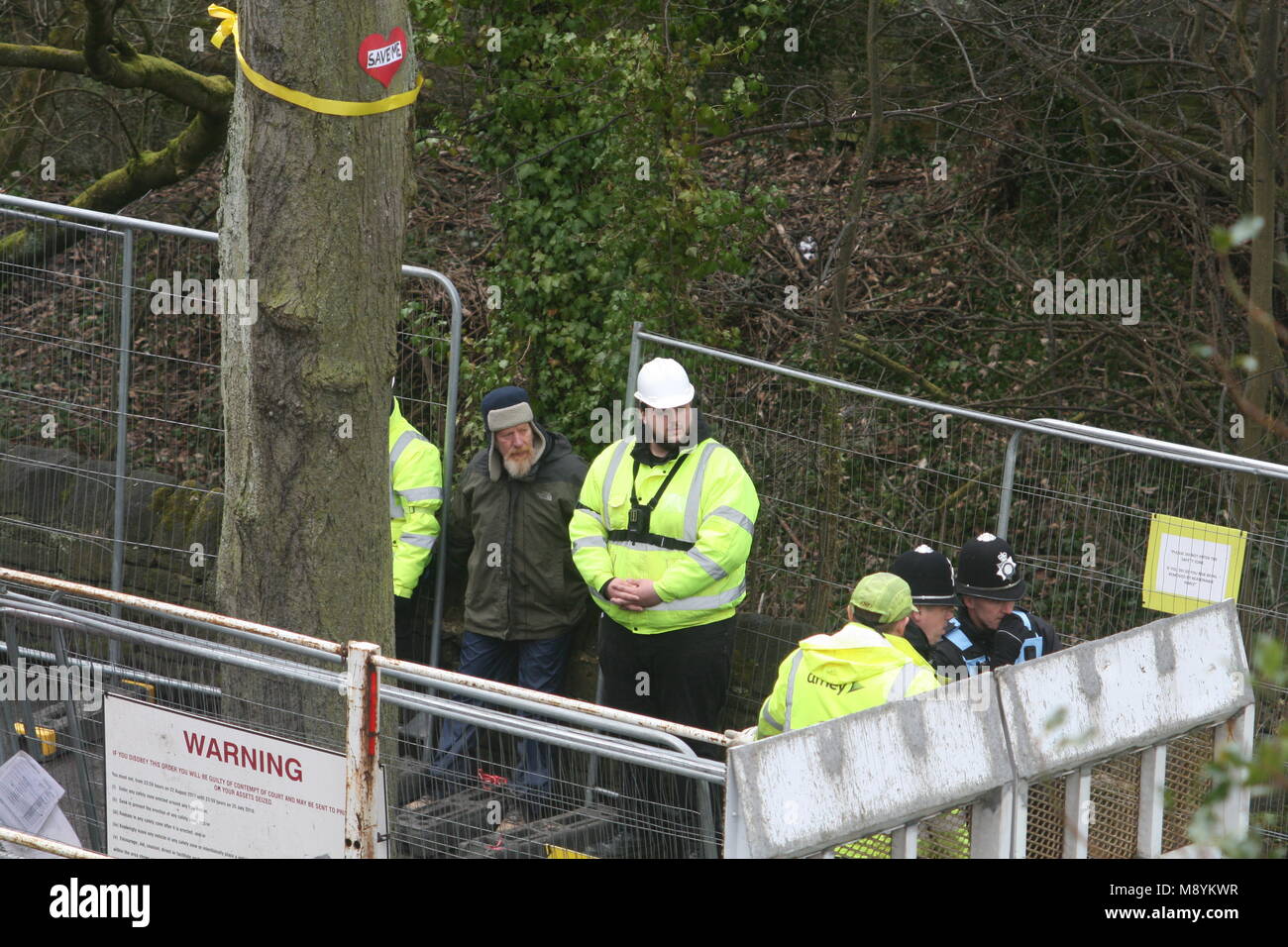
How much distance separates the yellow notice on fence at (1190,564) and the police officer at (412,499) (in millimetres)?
3250

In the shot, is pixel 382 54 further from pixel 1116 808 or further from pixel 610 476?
pixel 1116 808

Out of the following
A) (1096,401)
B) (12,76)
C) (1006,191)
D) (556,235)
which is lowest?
(1096,401)

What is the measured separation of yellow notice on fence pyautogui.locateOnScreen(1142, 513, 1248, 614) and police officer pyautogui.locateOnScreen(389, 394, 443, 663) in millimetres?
3250

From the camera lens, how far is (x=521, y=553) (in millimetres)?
6734

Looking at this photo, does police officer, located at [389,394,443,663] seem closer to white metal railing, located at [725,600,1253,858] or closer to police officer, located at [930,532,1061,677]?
police officer, located at [930,532,1061,677]

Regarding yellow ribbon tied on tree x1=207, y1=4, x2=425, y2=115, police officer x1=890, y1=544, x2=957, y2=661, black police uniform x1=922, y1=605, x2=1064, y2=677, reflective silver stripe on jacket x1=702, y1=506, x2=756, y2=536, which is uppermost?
yellow ribbon tied on tree x1=207, y1=4, x2=425, y2=115

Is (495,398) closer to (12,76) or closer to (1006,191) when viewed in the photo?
(1006,191)

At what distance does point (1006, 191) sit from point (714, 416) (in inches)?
231

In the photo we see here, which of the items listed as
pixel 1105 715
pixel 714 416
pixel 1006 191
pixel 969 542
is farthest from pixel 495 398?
pixel 1006 191

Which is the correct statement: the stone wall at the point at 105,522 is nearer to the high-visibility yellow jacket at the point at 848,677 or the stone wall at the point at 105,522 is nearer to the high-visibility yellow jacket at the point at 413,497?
the high-visibility yellow jacket at the point at 413,497

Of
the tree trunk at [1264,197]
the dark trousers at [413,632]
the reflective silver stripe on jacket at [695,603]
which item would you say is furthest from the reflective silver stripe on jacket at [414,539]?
the tree trunk at [1264,197]

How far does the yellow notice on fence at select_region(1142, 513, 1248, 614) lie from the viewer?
6109 millimetres

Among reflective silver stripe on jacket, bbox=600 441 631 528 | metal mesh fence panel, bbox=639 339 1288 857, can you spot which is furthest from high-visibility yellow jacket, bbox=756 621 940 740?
metal mesh fence panel, bbox=639 339 1288 857

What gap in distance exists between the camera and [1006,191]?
1194 centimetres
